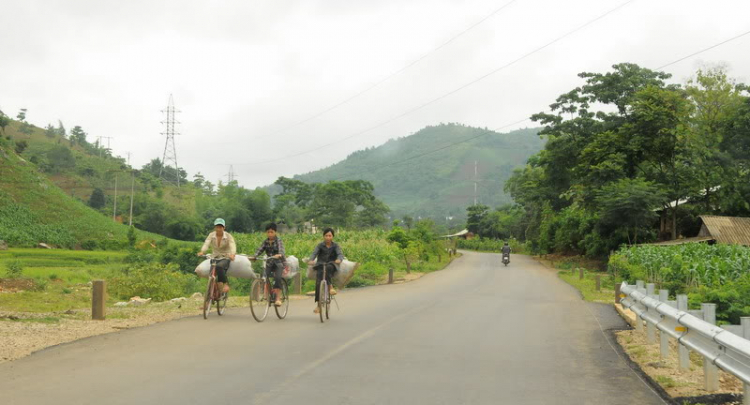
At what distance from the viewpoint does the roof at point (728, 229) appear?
3919cm

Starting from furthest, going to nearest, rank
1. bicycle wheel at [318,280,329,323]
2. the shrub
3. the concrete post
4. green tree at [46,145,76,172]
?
green tree at [46,145,76,172] < the shrub < bicycle wheel at [318,280,329,323] < the concrete post

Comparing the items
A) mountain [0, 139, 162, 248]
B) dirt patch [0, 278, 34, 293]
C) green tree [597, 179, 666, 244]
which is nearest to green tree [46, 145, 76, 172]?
mountain [0, 139, 162, 248]

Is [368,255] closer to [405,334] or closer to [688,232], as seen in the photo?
[688,232]

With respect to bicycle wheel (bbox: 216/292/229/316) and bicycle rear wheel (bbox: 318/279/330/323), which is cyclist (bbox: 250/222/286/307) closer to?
bicycle rear wheel (bbox: 318/279/330/323)

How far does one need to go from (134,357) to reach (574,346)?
21.4 ft

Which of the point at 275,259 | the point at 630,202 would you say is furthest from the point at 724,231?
the point at 275,259

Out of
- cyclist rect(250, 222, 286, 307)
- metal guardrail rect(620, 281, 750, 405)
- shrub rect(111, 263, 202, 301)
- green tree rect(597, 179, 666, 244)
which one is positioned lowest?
shrub rect(111, 263, 202, 301)

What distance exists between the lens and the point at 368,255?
39.7 metres

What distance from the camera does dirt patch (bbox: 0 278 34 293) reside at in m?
27.2

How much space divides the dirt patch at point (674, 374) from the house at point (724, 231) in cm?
3216

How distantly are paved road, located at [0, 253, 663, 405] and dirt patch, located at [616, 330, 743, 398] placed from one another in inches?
12.4

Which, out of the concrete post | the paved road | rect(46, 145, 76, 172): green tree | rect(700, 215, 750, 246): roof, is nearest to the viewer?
the paved road

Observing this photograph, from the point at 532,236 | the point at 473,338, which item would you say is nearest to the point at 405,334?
the point at 473,338

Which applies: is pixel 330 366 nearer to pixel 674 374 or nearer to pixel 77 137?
pixel 674 374
